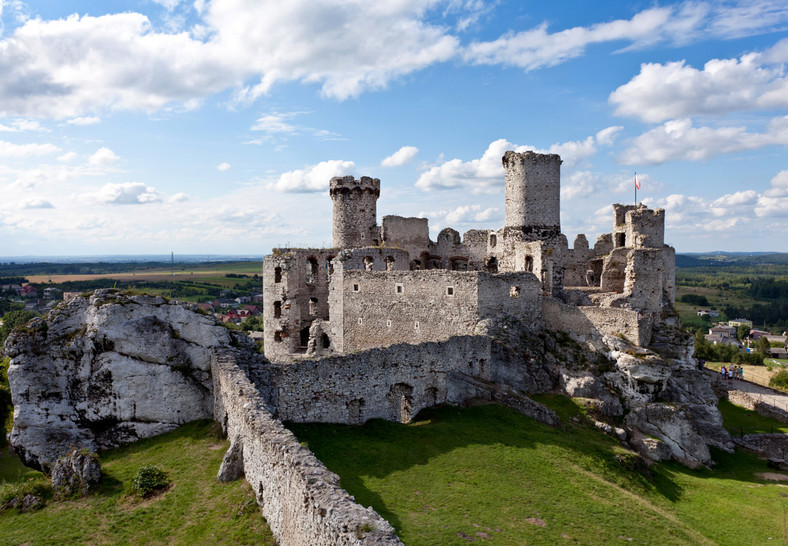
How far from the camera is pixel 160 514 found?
13562 mm

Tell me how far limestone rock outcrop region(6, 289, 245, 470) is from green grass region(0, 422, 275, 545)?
113 inches

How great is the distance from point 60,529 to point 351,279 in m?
23.9

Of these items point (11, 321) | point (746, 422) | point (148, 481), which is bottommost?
point (746, 422)

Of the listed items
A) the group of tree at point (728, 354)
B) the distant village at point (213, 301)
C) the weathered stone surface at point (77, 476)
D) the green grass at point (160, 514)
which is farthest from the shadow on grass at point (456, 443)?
the distant village at point (213, 301)

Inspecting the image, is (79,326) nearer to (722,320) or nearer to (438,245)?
(438,245)

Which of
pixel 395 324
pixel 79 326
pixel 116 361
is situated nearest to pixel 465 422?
pixel 395 324

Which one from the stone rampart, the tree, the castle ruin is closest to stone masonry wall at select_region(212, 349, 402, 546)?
the castle ruin

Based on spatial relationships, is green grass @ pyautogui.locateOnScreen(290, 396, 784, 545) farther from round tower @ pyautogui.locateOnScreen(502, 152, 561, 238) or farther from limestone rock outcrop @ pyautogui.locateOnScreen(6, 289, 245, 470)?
round tower @ pyautogui.locateOnScreen(502, 152, 561, 238)

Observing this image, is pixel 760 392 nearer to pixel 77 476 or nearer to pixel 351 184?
pixel 351 184

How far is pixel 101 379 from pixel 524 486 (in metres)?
15.6

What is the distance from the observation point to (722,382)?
166 ft

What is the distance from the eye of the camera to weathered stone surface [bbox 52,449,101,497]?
15.1m

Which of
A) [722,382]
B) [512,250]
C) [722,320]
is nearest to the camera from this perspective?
[512,250]

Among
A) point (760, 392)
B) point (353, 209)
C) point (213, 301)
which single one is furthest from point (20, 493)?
point (213, 301)
